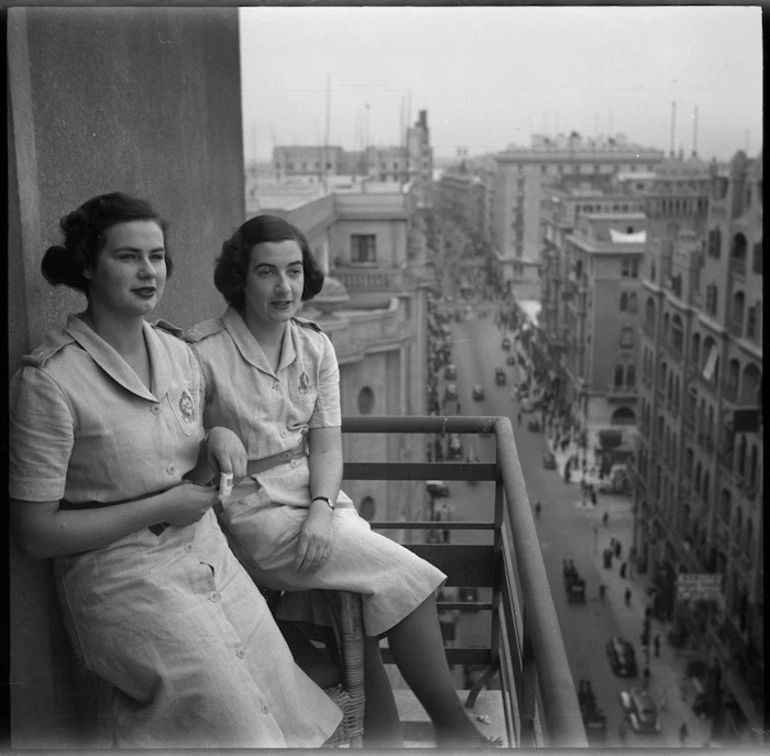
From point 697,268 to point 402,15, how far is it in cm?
446

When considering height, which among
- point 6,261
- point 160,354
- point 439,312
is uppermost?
point 6,261

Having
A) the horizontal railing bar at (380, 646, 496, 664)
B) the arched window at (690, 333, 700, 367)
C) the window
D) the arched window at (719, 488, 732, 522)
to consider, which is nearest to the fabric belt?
Answer: the horizontal railing bar at (380, 646, 496, 664)

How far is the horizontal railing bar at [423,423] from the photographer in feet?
9.39

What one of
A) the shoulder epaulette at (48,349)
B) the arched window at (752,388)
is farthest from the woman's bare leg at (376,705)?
the arched window at (752,388)

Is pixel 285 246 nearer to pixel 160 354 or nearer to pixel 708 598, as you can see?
pixel 160 354

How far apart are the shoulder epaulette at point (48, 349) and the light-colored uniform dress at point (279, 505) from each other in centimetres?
38

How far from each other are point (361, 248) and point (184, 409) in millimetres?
14779

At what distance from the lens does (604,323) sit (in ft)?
34.8

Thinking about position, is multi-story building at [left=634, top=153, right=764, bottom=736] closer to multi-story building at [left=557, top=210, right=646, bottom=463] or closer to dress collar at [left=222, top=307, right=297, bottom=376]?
multi-story building at [left=557, top=210, right=646, bottom=463]

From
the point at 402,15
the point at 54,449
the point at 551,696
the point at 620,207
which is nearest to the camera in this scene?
the point at 551,696

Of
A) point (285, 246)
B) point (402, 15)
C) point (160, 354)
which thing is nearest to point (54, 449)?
point (160, 354)

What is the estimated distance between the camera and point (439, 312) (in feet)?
49.1

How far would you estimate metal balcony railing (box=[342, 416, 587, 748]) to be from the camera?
6.18 ft

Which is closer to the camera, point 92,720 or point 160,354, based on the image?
point 160,354
